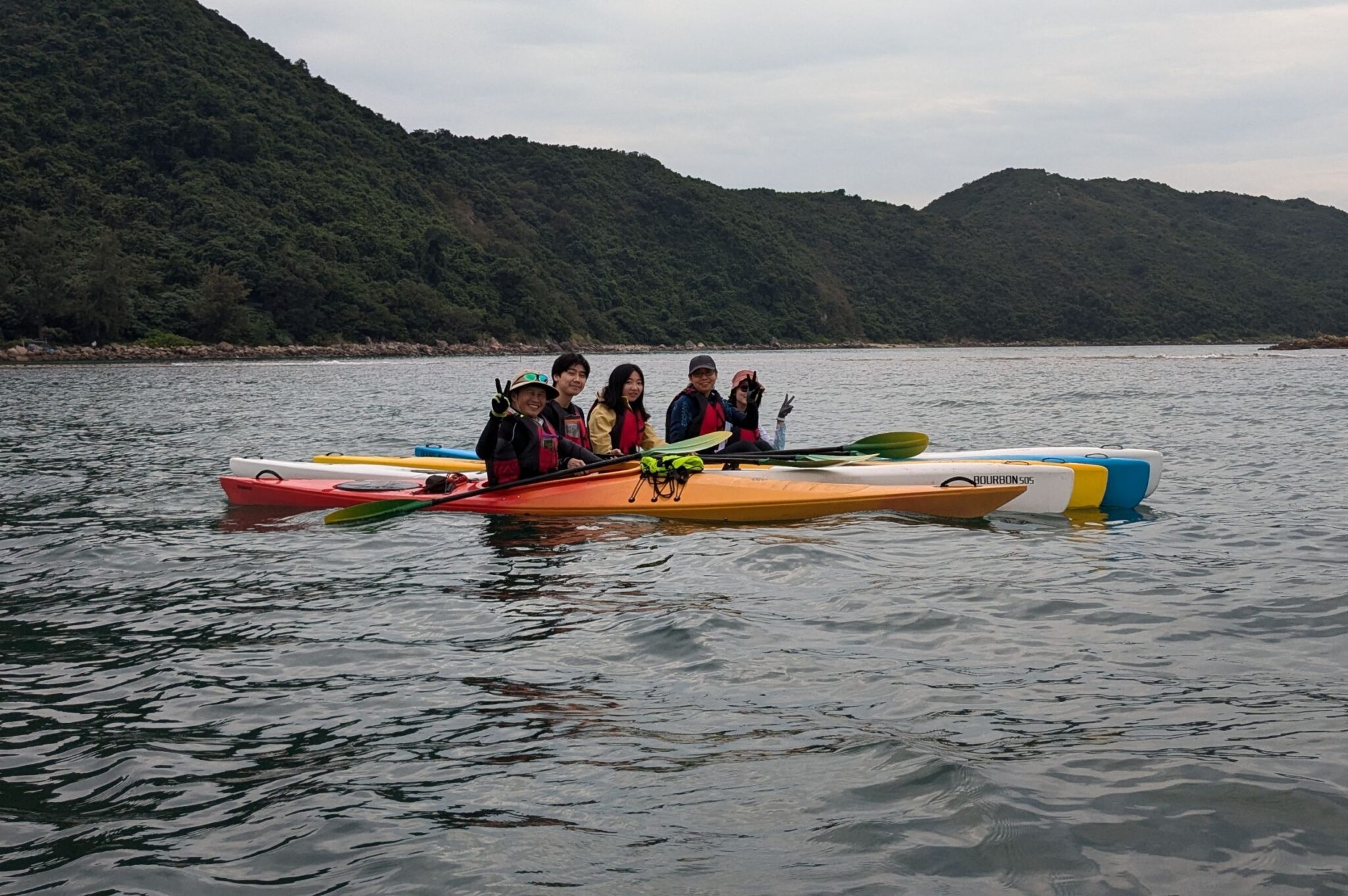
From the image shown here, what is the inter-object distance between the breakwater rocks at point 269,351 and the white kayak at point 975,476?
5533 centimetres

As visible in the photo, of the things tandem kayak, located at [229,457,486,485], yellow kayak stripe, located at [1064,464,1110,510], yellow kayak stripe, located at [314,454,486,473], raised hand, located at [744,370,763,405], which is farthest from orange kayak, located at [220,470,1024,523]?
yellow kayak stripe, located at [314,454,486,473]

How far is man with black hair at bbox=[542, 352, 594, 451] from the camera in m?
9.34

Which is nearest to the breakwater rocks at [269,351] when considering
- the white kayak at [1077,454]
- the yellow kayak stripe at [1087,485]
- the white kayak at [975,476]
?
the white kayak at [975,476]

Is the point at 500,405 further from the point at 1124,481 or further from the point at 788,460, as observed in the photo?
the point at 1124,481

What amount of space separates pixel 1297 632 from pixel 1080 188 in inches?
7143

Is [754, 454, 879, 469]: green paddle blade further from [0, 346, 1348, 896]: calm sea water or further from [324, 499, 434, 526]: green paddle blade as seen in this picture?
[324, 499, 434, 526]: green paddle blade

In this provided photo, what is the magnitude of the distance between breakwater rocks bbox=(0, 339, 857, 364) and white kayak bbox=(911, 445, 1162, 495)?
5555 cm

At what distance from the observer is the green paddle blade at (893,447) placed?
1045 centimetres

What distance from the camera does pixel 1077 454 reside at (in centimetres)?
980

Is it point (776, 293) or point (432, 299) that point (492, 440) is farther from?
point (776, 293)

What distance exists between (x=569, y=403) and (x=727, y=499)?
187 cm

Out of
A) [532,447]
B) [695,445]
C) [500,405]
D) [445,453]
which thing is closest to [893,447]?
[695,445]

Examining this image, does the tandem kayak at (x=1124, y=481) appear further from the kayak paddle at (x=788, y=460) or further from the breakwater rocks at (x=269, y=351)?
the breakwater rocks at (x=269, y=351)

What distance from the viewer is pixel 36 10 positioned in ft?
295
